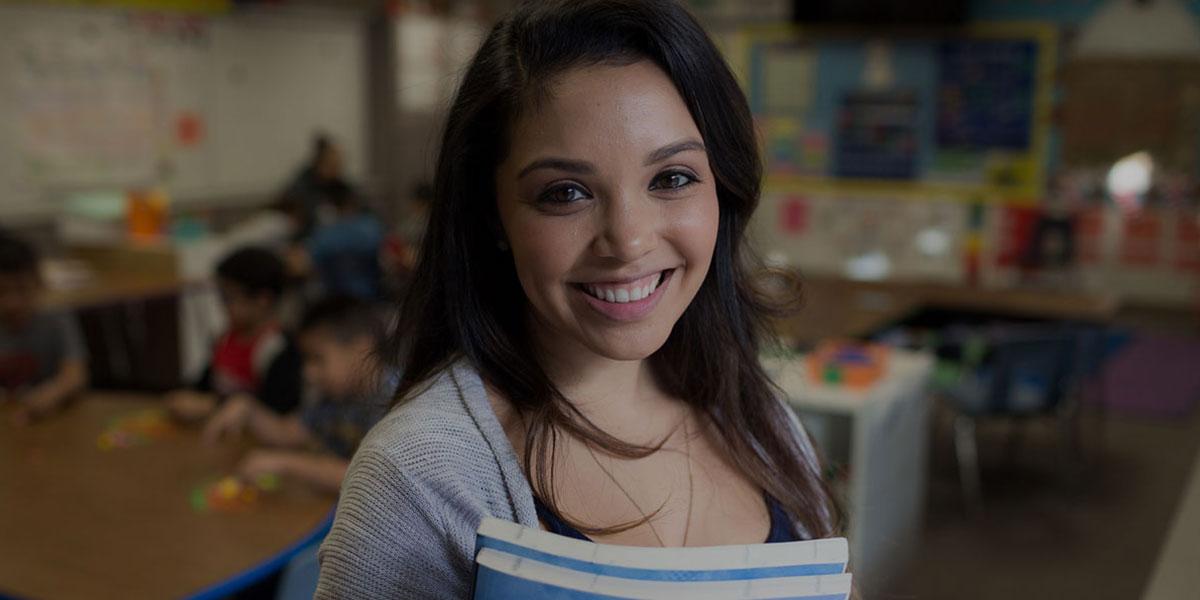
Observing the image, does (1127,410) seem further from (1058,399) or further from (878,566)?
(878,566)

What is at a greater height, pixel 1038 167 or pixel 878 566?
pixel 1038 167

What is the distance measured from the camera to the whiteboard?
234 inches

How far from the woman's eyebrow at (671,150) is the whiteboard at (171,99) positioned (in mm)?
5807

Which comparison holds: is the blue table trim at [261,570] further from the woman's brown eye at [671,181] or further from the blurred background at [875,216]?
the woman's brown eye at [671,181]

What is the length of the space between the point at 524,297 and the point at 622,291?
17 cm

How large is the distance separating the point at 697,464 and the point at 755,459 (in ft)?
0.22

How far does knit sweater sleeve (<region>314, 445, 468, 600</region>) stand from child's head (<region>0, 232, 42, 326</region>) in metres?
2.69

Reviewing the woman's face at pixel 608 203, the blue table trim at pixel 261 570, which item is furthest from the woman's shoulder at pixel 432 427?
the blue table trim at pixel 261 570

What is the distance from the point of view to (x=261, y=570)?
192 centimetres

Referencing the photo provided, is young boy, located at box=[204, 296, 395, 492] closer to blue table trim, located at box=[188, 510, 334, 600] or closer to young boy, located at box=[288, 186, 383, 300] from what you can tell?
blue table trim, located at box=[188, 510, 334, 600]

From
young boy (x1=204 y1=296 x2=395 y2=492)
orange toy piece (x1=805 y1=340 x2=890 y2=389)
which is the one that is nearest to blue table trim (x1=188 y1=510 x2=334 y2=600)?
young boy (x1=204 y1=296 x2=395 y2=492)

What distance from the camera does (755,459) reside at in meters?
1.21

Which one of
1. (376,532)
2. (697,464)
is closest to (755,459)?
(697,464)

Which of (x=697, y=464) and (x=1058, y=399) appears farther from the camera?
(x=1058, y=399)
